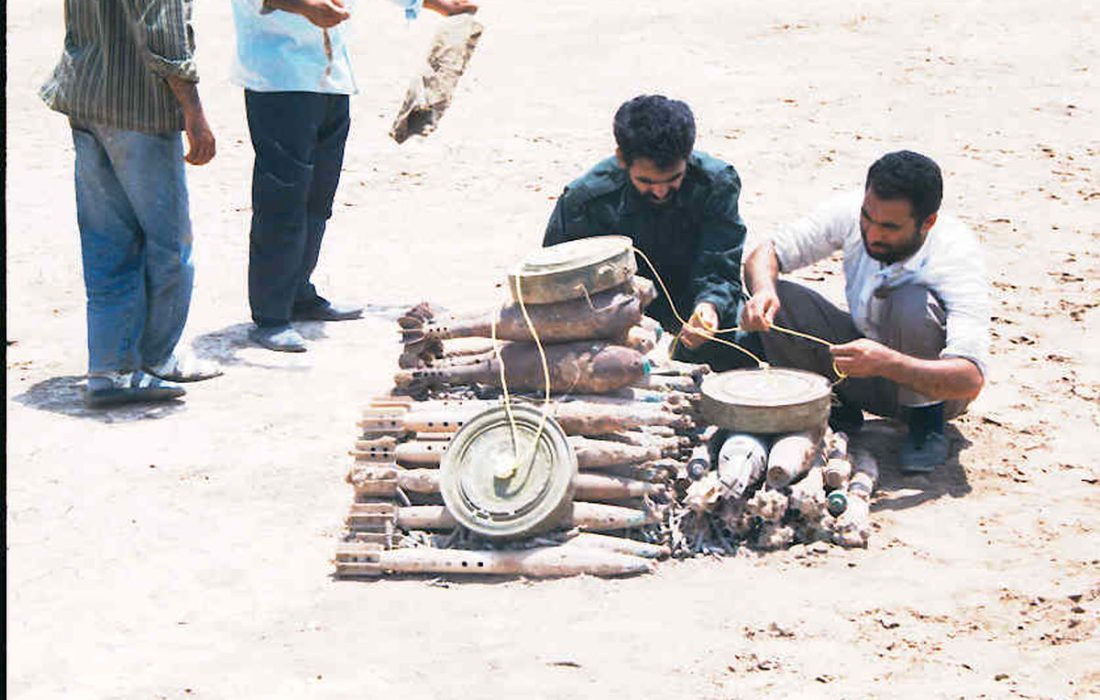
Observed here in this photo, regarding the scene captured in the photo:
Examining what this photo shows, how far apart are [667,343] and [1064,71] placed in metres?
6.41

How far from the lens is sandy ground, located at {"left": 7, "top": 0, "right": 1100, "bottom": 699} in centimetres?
461

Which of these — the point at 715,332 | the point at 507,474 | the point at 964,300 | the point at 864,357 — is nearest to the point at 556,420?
the point at 507,474

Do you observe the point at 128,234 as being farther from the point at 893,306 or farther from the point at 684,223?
the point at 893,306

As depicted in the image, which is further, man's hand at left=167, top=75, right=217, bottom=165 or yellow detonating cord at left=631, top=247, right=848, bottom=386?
man's hand at left=167, top=75, right=217, bottom=165

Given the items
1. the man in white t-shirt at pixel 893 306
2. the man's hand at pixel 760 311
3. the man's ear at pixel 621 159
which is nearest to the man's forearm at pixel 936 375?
the man in white t-shirt at pixel 893 306

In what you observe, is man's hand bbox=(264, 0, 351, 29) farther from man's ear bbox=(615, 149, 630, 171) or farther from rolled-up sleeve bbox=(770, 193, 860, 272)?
rolled-up sleeve bbox=(770, 193, 860, 272)

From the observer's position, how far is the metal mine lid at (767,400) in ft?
18.1

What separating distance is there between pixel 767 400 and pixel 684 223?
1095 mm

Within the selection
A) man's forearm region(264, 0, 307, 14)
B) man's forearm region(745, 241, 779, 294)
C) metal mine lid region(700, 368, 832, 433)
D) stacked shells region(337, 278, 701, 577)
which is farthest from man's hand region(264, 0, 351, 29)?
metal mine lid region(700, 368, 832, 433)

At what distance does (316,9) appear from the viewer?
22.5ft

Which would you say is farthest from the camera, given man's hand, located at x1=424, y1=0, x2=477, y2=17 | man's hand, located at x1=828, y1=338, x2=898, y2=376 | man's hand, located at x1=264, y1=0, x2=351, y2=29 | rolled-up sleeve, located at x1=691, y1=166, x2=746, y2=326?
man's hand, located at x1=424, y1=0, x2=477, y2=17

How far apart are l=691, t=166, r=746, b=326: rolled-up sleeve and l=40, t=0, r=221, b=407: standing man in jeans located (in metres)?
2.03

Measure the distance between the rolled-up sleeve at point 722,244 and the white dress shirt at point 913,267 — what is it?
0.17 metres

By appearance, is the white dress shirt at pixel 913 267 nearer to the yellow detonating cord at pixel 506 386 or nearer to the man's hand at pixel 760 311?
the man's hand at pixel 760 311
